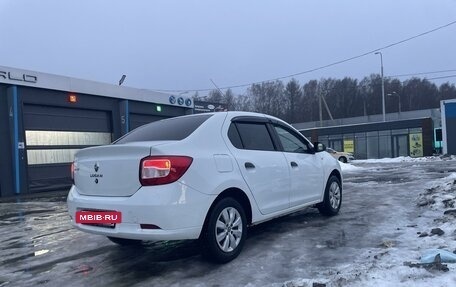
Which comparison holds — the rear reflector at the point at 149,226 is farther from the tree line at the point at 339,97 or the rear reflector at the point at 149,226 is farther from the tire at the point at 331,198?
the tree line at the point at 339,97

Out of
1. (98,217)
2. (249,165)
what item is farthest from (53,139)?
(249,165)

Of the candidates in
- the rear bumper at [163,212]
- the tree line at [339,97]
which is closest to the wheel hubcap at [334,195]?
the rear bumper at [163,212]

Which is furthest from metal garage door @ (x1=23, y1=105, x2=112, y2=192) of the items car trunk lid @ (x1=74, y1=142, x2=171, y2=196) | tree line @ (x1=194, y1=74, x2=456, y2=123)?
tree line @ (x1=194, y1=74, x2=456, y2=123)

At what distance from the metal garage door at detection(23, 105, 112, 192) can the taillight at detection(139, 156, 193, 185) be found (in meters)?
16.0

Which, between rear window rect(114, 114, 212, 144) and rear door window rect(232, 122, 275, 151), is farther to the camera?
rear door window rect(232, 122, 275, 151)

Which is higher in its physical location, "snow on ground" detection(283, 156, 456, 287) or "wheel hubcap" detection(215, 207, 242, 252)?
"wheel hubcap" detection(215, 207, 242, 252)

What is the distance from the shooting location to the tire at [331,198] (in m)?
7.45

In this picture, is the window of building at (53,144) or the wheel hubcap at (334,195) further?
the window of building at (53,144)

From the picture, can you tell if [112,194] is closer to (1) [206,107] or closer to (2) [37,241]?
(2) [37,241]

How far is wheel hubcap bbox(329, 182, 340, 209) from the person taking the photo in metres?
7.62

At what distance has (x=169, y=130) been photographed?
551cm

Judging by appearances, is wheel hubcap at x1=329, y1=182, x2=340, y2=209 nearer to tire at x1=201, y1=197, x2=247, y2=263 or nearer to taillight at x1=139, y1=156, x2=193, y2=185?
tire at x1=201, y1=197, x2=247, y2=263

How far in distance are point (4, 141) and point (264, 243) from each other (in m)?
15.3

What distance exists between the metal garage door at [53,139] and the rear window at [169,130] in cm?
1478
